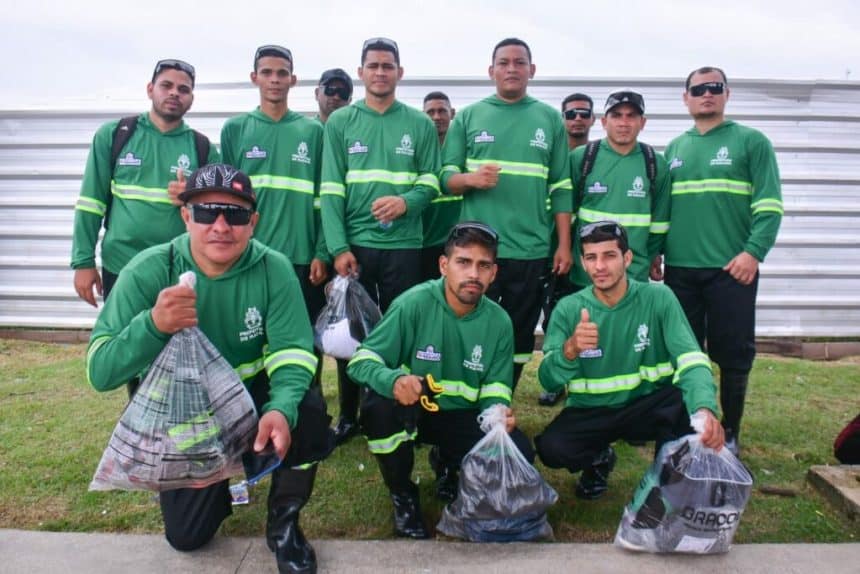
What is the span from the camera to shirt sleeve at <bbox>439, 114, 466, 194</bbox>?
13.2 feet

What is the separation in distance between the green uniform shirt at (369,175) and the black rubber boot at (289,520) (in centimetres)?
156

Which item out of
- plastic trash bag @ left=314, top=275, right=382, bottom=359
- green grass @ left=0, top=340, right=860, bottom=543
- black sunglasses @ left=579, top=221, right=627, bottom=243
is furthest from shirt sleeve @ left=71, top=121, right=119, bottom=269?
black sunglasses @ left=579, top=221, right=627, bottom=243

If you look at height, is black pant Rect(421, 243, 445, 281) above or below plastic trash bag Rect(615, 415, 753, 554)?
above

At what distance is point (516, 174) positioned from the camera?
12.9 feet

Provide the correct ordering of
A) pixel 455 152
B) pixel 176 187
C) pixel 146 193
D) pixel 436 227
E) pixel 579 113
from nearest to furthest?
pixel 176 187
pixel 146 193
pixel 455 152
pixel 436 227
pixel 579 113

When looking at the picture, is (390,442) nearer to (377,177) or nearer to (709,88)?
(377,177)

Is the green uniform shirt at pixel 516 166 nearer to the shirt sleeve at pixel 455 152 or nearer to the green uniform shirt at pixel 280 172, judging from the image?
the shirt sleeve at pixel 455 152

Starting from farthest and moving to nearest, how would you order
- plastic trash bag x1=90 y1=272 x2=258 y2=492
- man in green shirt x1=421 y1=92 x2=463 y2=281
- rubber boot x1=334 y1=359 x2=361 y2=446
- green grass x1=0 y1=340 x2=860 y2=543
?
man in green shirt x1=421 y1=92 x2=463 y2=281
rubber boot x1=334 y1=359 x2=361 y2=446
green grass x1=0 y1=340 x2=860 y2=543
plastic trash bag x1=90 y1=272 x2=258 y2=492

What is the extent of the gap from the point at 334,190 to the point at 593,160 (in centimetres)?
161

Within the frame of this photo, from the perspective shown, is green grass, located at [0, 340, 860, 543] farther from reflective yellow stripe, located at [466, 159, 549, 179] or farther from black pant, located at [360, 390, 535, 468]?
reflective yellow stripe, located at [466, 159, 549, 179]

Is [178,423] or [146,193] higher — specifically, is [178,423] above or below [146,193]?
below

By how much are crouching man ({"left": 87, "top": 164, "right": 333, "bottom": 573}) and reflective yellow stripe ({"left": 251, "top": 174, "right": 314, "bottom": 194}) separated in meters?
1.25

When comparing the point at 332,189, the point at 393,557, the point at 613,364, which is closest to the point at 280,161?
the point at 332,189

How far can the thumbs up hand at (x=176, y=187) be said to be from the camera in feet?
12.0
